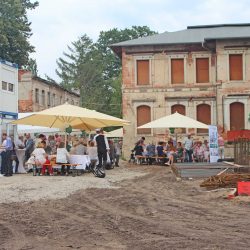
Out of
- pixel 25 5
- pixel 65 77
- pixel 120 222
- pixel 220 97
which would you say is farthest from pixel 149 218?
pixel 65 77

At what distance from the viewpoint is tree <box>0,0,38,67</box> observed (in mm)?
47281

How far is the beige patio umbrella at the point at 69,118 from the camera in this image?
19.6 m

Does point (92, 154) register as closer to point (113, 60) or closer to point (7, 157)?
point (7, 157)

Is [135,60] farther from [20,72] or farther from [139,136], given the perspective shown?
[20,72]

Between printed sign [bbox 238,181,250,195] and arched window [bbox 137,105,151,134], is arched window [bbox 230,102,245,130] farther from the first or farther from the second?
printed sign [bbox 238,181,250,195]

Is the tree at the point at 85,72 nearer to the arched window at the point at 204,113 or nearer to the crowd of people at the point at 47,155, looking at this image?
the arched window at the point at 204,113

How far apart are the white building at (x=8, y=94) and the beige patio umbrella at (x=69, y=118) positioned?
3122 millimetres

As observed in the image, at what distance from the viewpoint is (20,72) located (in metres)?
46.1

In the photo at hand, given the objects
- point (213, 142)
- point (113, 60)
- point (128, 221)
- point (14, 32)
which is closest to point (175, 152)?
point (213, 142)

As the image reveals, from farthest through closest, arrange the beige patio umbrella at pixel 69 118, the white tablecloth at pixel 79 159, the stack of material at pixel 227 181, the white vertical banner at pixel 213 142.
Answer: the white vertical banner at pixel 213 142 < the beige patio umbrella at pixel 69 118 < the white tablecloth at pixel 79 159 < the stack of material at pixel 227 181

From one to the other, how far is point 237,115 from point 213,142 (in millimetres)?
10531

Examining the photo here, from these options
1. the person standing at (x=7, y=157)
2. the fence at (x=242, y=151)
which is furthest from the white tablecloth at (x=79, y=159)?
the fence at (x=242, y=151)

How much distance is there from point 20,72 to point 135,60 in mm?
13744

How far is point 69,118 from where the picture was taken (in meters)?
22.2
